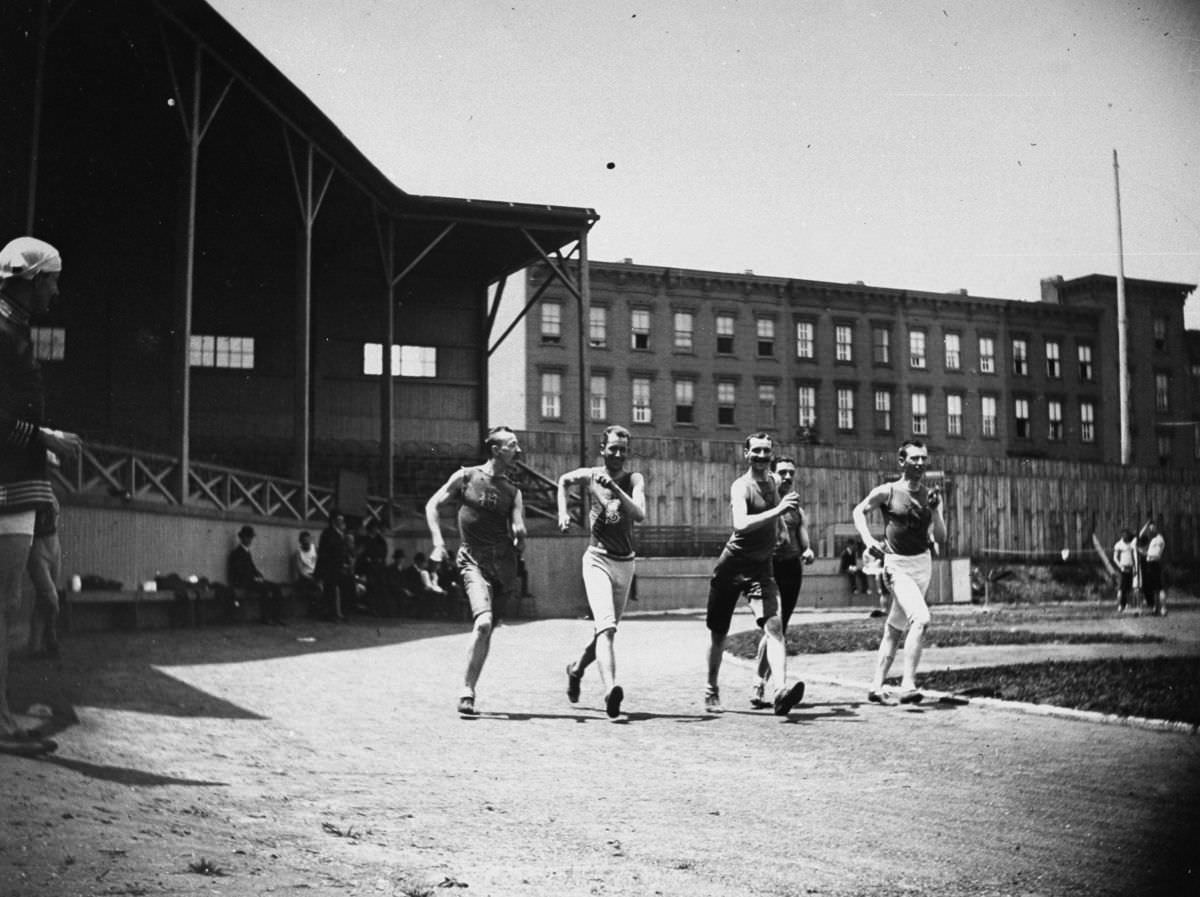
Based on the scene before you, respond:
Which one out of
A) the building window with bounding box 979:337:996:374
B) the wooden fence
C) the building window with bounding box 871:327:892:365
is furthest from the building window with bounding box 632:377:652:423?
the building window with bounding box 979:337:996:374

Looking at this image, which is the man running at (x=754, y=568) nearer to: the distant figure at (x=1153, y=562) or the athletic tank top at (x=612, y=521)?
the athletic tank top at (x=612, y=521)

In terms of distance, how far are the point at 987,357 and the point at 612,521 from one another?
3134 mm

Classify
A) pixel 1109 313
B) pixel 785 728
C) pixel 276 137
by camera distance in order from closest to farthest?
1. pixel 276 137
2. pixel 1109 313
3. pixel 785 728

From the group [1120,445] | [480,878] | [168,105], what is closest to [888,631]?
[1120,445]

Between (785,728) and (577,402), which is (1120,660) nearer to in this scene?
(785,728)

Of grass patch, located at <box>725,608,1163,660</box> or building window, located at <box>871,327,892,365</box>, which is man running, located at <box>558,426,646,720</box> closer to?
building window, located at <box>871,327,892,365</box>

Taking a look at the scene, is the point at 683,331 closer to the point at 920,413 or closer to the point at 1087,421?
the point at 920,413

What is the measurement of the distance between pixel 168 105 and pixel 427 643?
5772mm

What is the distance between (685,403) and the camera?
9344 millimetres

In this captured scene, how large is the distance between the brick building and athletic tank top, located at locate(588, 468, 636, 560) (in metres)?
0.63

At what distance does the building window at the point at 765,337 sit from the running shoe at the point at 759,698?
2581 mm

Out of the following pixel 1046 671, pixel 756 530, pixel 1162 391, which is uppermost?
pixel 1162 391

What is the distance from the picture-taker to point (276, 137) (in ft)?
17.4

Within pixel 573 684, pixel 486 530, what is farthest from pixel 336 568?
pixel 573 684
